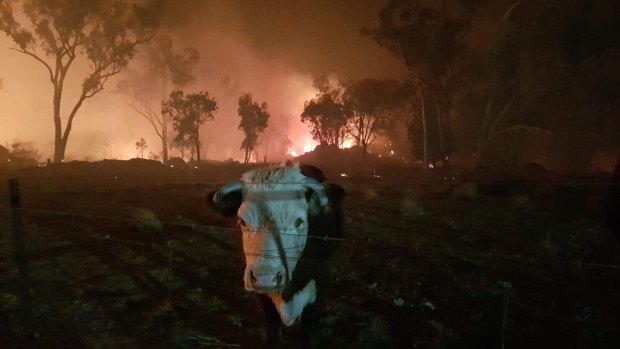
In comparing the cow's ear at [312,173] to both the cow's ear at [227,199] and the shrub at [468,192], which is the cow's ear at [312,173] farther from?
the shrub at [468,192]

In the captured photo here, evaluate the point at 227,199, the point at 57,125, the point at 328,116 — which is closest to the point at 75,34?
the point at 57,125

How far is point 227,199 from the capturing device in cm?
563

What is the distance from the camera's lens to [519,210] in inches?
415

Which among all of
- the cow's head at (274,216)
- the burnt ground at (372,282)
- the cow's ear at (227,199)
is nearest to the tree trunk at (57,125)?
the burnt ground at (372,282)

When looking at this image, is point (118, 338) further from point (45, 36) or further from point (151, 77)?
point (151, 77)

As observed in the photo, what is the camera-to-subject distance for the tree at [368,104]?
122ft

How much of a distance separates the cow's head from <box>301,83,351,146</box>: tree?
114ft

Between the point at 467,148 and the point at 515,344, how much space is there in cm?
2801

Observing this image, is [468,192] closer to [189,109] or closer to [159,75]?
[189,109]

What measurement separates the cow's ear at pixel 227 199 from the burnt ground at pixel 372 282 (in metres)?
1.08

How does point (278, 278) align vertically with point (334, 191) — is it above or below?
below

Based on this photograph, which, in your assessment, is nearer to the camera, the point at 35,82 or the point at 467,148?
the point at 467,148

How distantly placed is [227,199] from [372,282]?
2.67 m

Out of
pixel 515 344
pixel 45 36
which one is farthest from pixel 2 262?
pixel 45 36
